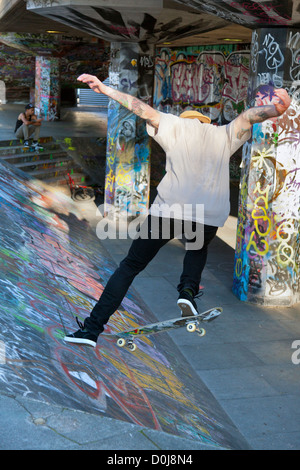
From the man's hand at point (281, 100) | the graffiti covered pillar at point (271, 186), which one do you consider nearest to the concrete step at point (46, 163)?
the graffiti covered pillar at point (271, 186)

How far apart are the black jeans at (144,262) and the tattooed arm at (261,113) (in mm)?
920

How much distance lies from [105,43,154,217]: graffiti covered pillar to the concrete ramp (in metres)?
4.80

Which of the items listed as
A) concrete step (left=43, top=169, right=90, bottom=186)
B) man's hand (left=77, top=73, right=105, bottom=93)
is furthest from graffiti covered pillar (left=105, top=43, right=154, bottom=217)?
man's hand (left=77, top=73, right=105, bottom=93)

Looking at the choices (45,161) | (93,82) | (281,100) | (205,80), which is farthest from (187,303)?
(205,80)

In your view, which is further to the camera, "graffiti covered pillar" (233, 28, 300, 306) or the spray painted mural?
the spray painted mural

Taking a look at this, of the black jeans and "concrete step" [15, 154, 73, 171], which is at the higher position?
the black jeans

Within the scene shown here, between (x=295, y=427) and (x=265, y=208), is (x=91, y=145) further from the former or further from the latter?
(x=295, y=427)

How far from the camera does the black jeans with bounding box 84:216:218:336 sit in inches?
201

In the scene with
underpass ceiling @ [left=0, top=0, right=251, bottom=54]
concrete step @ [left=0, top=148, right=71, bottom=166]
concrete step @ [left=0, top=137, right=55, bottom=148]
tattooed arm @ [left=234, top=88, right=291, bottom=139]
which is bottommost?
concrete step @ [left=0, top=148, right=71, bottom=166]

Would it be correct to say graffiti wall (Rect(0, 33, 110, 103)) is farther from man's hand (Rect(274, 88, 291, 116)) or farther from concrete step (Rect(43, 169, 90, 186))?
man's hand (Rect(274, 88, 291, 116))

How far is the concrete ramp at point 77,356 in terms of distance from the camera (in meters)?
4.79

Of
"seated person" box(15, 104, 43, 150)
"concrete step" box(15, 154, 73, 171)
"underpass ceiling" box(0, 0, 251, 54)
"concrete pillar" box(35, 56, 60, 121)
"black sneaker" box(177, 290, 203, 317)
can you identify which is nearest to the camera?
"black sneaker" box(177, 290, 203, 317)

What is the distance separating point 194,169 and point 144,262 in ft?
3.12

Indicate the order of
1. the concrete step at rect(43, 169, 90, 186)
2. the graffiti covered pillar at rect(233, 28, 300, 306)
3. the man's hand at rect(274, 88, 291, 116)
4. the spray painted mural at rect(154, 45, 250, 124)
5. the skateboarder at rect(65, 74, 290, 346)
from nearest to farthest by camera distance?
the man's hand at rect(274, 88, 291, 116), the skateboarder at rect(65, 74, 290, 346), the graffiti covered pillar at rect(233, 28, 300, 306), the concrete step at rect(43, 169, 90, 186), the spray painted mural at rect(154, 45, 250, 124)
